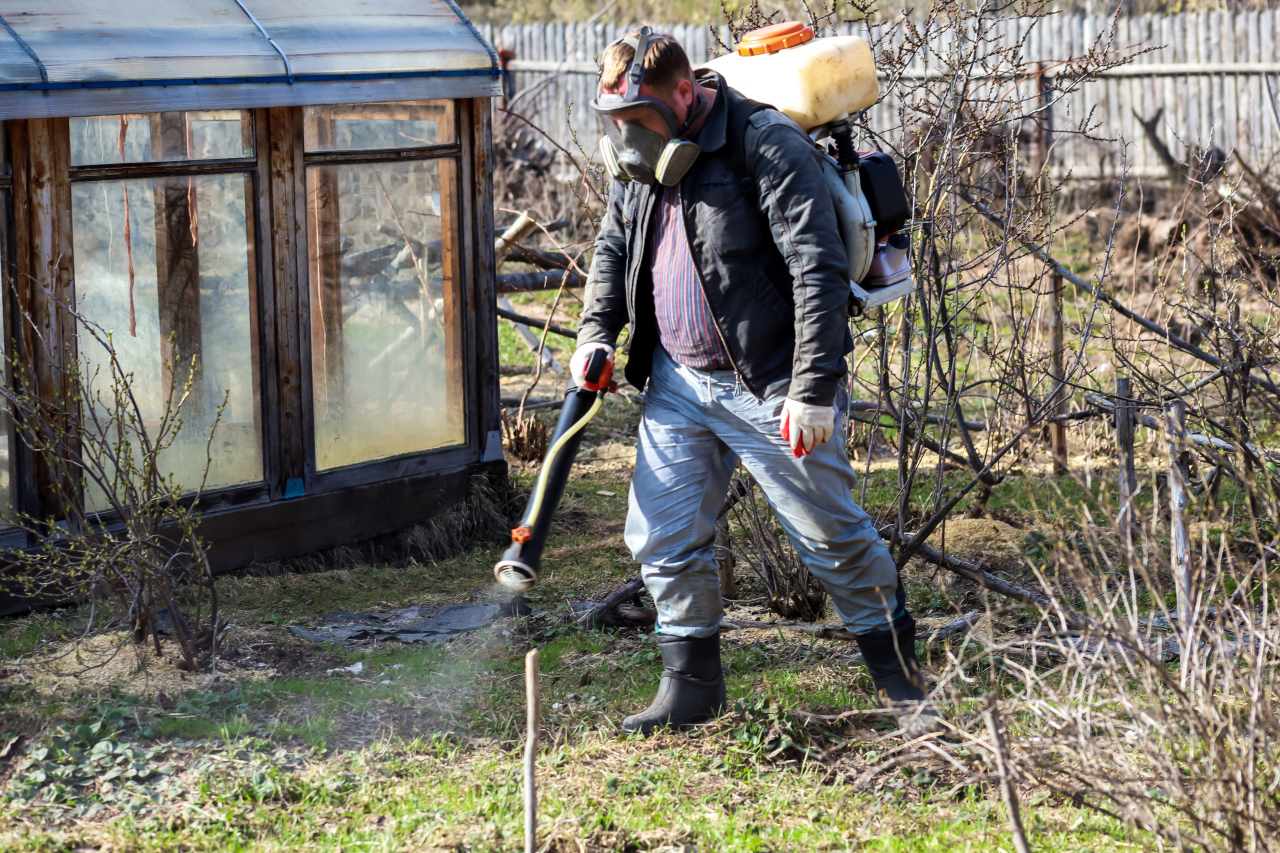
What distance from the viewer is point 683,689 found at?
4191mm

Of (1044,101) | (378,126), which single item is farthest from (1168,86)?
(378,126)

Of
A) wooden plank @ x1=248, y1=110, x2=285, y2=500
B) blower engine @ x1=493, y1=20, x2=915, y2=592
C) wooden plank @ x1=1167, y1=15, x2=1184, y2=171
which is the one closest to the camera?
blower engine @ x1=493, y1=20, x2=915, y2=592

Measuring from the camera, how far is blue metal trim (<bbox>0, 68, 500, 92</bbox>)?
5016mm

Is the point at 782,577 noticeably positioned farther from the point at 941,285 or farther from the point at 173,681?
the point at 173,681

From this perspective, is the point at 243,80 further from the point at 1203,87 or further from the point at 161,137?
the point at 1203,87

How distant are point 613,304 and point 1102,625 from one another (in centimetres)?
176

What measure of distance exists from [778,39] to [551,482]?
147 centimetres

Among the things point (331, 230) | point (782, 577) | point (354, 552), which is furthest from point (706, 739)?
point (331, 230)

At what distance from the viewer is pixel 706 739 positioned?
4.12 metres

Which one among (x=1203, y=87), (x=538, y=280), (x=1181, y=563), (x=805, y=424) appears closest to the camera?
(x=1181, y=563)

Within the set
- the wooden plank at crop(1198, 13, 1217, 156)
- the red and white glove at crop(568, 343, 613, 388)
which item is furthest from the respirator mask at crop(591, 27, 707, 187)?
the wooden plank at crop(1198, 13, 1217, 156)

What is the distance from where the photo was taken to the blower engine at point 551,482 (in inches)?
142

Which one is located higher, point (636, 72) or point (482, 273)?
point (636, 72)

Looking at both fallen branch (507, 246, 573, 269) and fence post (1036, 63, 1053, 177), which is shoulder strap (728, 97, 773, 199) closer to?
fence post (1036, 63, 1053, 177)
